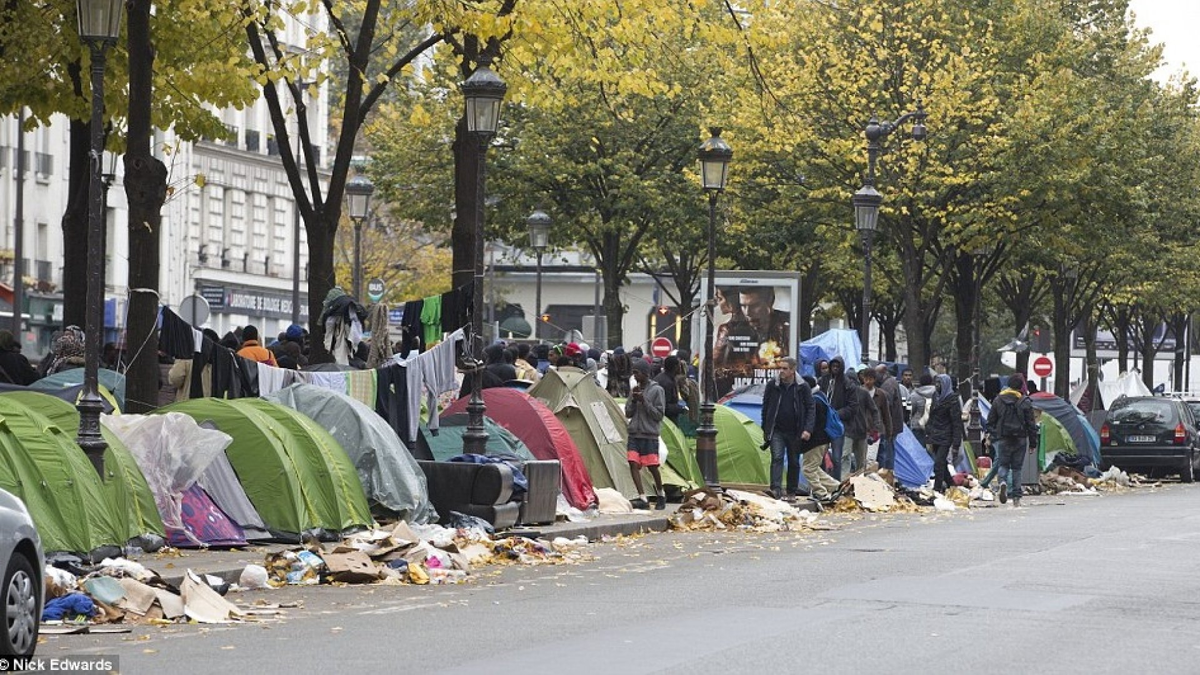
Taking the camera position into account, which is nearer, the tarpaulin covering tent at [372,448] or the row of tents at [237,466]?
the row of tents at [237,466]

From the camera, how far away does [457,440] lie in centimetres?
2372

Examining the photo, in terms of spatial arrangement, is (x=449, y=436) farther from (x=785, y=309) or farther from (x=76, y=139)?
(x=785, y=309)

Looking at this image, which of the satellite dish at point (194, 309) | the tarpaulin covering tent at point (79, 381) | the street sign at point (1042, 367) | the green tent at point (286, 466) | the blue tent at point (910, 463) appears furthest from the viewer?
the street sign at point (1042, 367)

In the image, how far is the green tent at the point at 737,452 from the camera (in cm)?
2964

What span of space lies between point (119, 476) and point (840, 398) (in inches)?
567

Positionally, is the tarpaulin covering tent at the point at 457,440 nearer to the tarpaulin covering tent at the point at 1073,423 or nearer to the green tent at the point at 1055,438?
the green tent at the point at 1055,438

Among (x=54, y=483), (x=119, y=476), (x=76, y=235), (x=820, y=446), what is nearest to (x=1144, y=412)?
(x=820, y=446)

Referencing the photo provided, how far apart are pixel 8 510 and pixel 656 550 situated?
34.2ft

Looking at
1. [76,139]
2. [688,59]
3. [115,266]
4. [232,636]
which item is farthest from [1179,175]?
[232,636]

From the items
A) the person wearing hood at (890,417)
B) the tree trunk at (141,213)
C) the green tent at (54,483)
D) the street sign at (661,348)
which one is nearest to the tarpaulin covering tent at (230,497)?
the tree trunk at (141,213)

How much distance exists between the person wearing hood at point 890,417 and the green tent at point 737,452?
1.96m

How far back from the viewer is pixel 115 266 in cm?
6184

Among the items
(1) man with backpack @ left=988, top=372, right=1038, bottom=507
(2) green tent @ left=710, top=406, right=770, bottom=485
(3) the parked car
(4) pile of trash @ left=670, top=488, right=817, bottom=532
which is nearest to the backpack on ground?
(1) man with backpack @ left=988, top=372, right=1038, bottom=507

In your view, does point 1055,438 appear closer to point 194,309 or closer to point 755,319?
point 755,319
